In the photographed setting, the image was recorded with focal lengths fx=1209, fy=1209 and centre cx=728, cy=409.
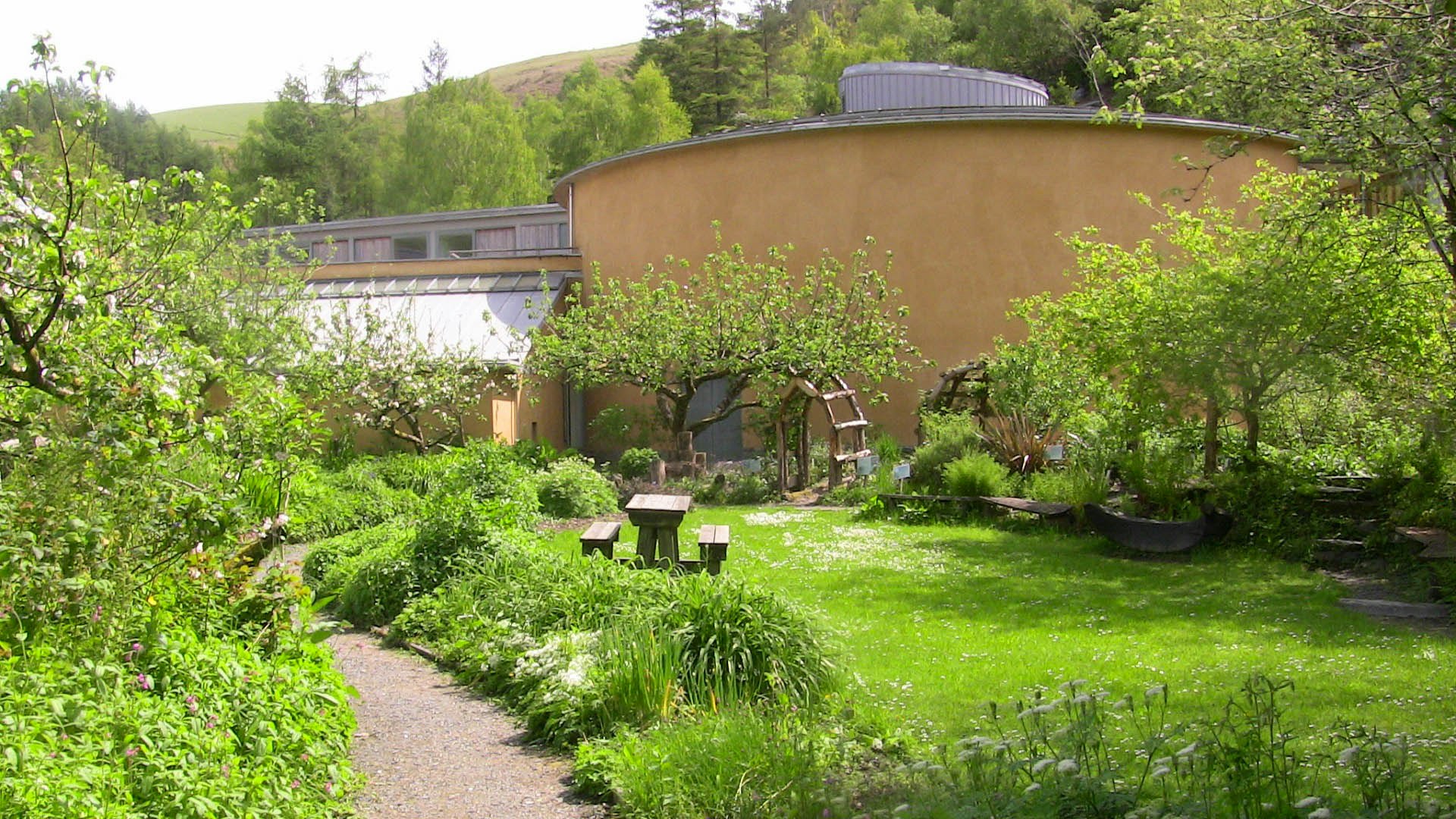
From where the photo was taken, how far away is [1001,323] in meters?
22.4

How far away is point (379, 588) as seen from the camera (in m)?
9.66

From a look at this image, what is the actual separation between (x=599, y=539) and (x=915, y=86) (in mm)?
19676

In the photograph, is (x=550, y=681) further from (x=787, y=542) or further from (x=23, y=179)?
(x=787, y=542)

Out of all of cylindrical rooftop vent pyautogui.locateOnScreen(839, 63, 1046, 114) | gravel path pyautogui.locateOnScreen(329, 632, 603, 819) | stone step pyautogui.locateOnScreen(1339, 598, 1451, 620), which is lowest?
stone step pyautogui.locateOnScreen(1339, 598, 1451, 620)

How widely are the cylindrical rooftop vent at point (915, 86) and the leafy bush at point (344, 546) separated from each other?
18.4 m

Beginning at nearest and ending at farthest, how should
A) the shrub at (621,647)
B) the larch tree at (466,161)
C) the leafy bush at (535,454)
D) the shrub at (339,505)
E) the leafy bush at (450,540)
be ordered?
the shrub at (621,647), the leafy bush at (450,540), the shrub at (339,505), the leafy bush at (535,454), the larch tree at (466,161)

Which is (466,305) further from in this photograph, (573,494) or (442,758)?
(442,758)

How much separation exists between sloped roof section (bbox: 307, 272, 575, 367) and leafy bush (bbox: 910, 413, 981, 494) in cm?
762

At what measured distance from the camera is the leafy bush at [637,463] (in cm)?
1920

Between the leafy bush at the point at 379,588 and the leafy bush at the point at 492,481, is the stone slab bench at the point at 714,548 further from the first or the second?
the leafy bush at the point at 492,481

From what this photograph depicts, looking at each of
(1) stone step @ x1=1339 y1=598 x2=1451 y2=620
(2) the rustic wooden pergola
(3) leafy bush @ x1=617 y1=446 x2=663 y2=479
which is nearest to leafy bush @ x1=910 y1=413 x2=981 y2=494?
(2) the rustic wooden pergola

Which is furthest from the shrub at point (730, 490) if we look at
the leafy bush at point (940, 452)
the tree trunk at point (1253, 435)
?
the tree trunk at point (1253, 435)

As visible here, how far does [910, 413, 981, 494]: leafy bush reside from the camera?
16.0 metres

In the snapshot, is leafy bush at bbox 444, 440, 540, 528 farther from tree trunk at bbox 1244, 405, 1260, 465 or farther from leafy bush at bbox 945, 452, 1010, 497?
tree trunk at bbox 1244, 405, 1260, 465
